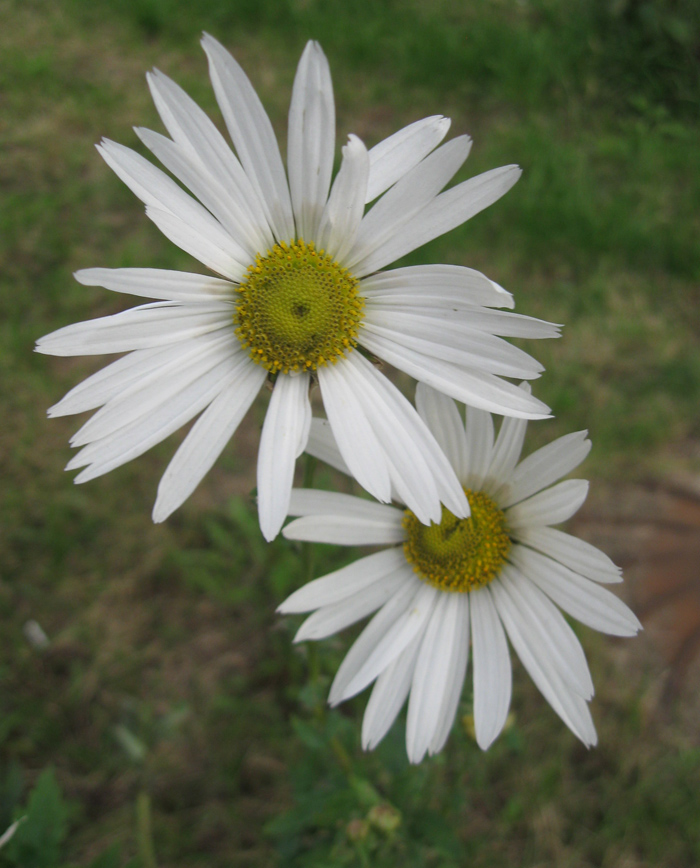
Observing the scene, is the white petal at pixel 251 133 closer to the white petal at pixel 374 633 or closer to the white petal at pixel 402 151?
the white petal at pixel 402 151

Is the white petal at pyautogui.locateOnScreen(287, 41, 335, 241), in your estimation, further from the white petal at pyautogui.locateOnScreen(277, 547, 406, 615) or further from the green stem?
the green stem

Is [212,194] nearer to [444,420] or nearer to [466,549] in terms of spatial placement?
[444,420]

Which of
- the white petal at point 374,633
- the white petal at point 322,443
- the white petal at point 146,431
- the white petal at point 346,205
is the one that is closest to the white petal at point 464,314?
the white petal at point 346,205

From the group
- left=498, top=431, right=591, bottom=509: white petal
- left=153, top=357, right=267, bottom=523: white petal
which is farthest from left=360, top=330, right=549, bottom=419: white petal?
left=153, top=357, right=267, bottom=523: white petal

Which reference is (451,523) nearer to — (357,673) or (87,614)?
(357,673)

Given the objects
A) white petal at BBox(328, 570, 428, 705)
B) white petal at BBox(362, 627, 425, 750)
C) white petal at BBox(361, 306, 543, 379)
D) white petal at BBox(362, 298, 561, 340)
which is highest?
white petal at BBox(362, 298, 561, 340)

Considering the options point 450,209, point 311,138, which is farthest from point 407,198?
point 311,138
